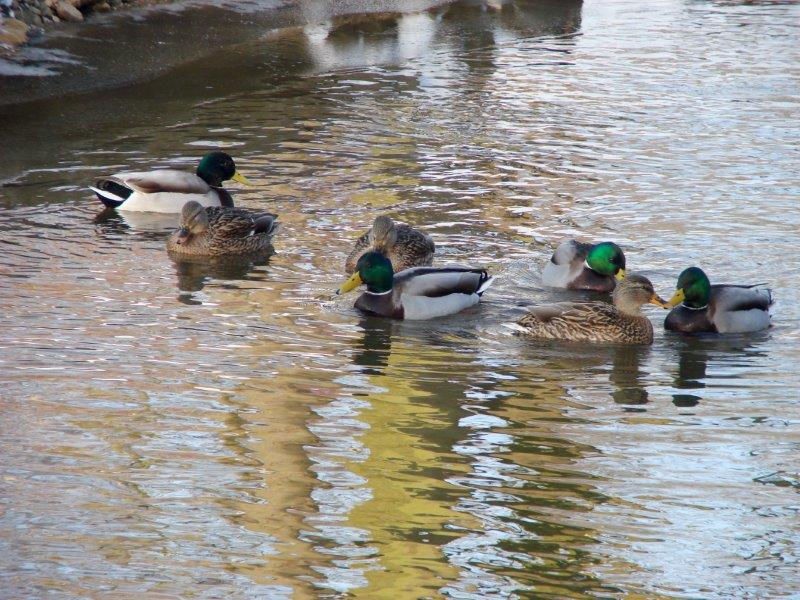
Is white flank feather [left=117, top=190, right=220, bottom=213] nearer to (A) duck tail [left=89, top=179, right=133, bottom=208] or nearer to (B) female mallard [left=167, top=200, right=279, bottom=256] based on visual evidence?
(A) duck tail [left=89, top=179, right=133, bottom=208]

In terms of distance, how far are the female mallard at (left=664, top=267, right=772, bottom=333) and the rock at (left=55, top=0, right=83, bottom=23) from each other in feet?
39.6

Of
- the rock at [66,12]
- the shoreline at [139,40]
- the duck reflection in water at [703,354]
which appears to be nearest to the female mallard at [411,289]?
the duck reflection in water at [703,354]

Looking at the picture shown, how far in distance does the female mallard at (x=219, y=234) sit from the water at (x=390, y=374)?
0.69ft

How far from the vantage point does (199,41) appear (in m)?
19.5

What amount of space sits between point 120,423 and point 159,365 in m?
1.01

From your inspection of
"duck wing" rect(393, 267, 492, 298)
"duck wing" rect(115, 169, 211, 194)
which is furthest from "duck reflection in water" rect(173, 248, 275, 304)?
"duck wing" rect(393, 267, 492, 298)

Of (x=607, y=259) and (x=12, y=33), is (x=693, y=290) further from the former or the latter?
(x=12, y=33)

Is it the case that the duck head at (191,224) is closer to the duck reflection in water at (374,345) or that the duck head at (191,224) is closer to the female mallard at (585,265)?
the duck reflection in water at (374,345)

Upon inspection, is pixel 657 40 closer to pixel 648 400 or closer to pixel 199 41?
pixel 199 41

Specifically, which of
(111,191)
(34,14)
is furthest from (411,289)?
(34,14)

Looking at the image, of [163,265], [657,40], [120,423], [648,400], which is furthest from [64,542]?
[657,40]

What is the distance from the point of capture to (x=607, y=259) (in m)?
9.79

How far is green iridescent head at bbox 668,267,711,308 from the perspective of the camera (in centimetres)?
894

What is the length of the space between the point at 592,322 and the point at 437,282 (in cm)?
112
